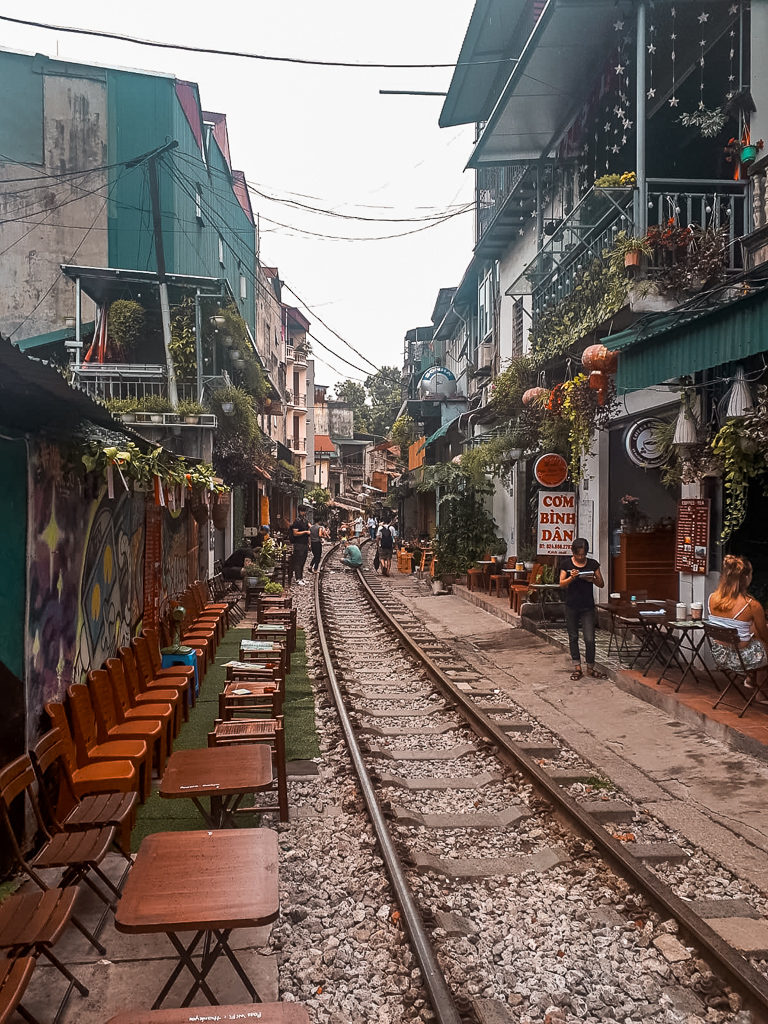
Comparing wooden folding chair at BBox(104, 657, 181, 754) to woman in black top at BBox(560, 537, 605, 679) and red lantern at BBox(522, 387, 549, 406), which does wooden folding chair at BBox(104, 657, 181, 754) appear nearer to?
woman in black top at BBox(560, 537, 605, 679)

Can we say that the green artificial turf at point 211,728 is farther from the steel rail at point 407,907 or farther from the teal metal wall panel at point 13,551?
the teal metal wall panel at point 13,551

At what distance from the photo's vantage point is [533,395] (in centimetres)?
1402

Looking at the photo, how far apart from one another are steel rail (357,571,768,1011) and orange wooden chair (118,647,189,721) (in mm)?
3099

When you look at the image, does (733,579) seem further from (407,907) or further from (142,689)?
(142,689)

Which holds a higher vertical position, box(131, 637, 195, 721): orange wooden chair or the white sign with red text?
the white sign with red text

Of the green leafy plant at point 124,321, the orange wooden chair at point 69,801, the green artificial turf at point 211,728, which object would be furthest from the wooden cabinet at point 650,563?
the green leafy plant at point 124,321

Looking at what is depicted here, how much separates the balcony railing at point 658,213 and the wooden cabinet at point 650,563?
4487 millimetres

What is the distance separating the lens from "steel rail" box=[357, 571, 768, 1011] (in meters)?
3.63

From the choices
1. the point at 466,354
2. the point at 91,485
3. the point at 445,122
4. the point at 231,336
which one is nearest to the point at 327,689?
the point at 91,485

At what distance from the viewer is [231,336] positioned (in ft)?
58.7

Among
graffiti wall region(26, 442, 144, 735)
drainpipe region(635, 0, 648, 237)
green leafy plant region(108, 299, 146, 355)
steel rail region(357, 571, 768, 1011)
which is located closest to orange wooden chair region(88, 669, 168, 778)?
graffiti wall region(26, 442, 144, 735)

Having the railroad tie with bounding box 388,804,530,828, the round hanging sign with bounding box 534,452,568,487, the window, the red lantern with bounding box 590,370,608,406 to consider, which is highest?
the window

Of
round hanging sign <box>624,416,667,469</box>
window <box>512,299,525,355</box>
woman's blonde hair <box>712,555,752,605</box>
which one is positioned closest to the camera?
woman's blonde hair <box>712,555,752,605</box>

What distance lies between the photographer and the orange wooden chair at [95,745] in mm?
5500
